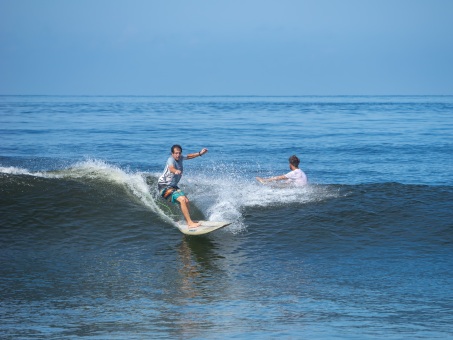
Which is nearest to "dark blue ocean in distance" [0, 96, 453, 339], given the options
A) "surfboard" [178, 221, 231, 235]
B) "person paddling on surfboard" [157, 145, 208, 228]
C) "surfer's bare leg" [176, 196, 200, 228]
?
"surfboard" [178, 221, 231, 235]

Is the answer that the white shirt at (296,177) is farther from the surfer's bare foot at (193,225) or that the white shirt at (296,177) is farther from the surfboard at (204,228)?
the surfer's bare foot at (193,225)

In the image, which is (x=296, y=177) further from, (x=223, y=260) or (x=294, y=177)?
(x=223, y=260)

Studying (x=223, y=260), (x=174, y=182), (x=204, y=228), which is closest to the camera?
(x=223, y=260)

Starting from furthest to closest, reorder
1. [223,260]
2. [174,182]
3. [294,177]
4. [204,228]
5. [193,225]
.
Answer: [294,177] < [174,182] < [193,225] < [204,228] < [223,260]

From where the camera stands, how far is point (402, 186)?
643 inches

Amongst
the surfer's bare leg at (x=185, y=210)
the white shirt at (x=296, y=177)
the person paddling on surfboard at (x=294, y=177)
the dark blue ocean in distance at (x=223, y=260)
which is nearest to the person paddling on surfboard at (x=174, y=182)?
the surfer's bare leg at (x=185, y=210)

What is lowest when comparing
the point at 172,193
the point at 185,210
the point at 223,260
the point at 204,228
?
the point at 223,260

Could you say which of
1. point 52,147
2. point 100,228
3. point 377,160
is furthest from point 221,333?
point 52,147

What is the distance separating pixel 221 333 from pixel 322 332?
1196 mm

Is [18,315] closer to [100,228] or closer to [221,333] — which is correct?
[221,333]

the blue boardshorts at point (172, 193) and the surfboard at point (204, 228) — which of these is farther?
the blue boardshorts at point (172, 193)

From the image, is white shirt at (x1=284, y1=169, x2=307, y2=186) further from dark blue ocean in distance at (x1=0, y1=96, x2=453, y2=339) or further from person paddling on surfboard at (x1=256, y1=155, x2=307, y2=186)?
dark blue ocean in distance at (x1=0, y1=96, x2=453, y2=339)

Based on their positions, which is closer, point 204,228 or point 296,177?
point 204,228

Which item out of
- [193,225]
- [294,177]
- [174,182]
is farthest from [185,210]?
[294,177]
